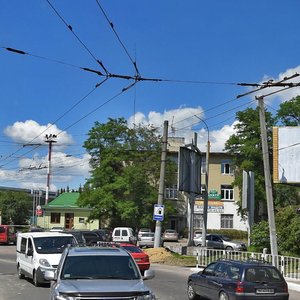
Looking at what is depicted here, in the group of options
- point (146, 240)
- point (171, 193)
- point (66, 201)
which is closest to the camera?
point (146, 240)

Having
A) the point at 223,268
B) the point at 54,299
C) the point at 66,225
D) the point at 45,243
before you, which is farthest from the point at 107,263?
the point at 66,225

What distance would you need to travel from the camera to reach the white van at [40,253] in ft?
57.8

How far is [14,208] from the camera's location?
100062 mm

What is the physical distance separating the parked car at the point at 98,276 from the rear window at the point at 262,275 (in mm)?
4321

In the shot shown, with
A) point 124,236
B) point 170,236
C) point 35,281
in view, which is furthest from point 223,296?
point 170,236

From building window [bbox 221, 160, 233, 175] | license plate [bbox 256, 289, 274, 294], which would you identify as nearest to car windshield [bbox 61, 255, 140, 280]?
license plate [bbox 256, 289, 274, 294]

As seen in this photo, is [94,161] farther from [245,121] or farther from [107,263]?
[107,263]

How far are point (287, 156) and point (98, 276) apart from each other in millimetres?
28470

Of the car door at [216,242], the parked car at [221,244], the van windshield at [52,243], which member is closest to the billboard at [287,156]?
the parked car at [221,244]

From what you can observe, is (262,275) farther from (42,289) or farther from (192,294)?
(42,289)

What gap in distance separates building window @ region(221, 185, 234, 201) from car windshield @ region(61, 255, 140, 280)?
209 ft

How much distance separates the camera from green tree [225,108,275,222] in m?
62.7

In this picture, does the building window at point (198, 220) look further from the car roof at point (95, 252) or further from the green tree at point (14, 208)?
the car roof at point (95, 252)

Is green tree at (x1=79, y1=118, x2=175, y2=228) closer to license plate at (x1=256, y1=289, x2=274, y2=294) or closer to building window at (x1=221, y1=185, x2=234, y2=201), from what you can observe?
building window at (x1=221, y1=185, x2=234, y2=201)
